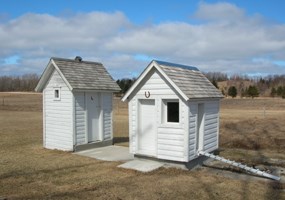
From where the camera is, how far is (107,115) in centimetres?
1712

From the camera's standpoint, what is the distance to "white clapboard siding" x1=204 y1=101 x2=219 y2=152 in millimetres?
13219

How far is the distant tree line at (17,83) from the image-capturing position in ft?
524

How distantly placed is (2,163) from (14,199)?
16.1 feet

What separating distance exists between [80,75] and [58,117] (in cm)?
215

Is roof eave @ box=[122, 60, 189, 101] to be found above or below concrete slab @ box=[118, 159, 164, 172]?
above

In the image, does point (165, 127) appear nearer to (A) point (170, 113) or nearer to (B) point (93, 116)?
(A) point (170, 113)

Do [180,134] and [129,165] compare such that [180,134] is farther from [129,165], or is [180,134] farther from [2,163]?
[2,163]

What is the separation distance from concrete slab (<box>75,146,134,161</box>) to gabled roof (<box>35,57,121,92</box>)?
9.12ft

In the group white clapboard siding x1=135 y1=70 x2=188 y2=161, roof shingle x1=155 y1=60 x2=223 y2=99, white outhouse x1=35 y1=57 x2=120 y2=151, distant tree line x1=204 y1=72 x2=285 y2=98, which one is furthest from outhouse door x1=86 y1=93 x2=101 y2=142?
distant tree line x1=204 y1=72 x2=285 y2=98

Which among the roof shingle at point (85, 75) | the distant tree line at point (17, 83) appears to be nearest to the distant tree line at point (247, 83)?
the distant tree line at point (17, 83)

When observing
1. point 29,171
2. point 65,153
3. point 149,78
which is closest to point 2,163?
point 29,171

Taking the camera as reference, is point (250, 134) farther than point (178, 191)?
Yes

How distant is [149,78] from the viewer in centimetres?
1263

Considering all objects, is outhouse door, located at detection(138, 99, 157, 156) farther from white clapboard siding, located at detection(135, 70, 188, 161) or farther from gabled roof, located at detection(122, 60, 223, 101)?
gabled roof, located at detection(122, 60, 223, 101)
